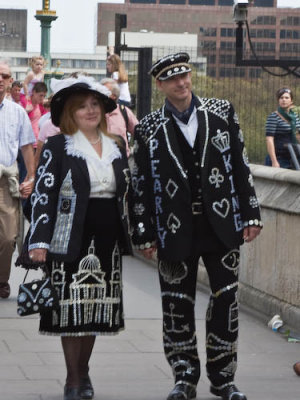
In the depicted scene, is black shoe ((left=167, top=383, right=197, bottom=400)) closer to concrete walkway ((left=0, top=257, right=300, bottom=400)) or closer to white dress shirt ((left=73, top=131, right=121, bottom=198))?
concrete walkway ((left=0, top=257, right=300, bottom=400))

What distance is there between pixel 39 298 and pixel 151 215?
2.36ft

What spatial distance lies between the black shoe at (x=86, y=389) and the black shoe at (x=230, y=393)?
625mm

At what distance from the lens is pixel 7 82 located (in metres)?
9.63

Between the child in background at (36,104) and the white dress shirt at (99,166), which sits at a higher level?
the white dress shirt at (99,166)

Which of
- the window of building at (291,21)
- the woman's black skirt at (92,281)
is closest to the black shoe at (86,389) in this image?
the woman's black skirt at (92,281)

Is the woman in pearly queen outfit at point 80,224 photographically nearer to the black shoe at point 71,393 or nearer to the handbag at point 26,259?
the black shoe at point 71,393

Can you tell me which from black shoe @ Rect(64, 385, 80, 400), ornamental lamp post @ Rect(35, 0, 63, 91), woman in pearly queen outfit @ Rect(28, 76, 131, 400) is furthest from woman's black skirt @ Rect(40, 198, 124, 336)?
ornamental lamp post @ Rect(35, 0, 63, 91)

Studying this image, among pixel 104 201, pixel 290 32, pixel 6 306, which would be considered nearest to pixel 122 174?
pixel 104 201

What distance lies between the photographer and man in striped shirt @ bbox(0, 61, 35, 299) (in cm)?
955

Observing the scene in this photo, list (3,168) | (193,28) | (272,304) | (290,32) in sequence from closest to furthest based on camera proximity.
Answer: (272,304), (3,168), (290,32), (193,28)

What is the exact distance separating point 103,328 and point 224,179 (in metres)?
0.95

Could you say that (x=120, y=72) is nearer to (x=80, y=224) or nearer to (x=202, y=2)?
(x=80, y=224)

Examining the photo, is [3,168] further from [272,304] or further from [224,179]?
[224,179]

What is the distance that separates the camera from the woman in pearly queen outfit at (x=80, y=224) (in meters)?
6.05
